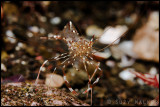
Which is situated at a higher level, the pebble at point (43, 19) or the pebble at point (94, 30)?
the pebble at point (43, 19)

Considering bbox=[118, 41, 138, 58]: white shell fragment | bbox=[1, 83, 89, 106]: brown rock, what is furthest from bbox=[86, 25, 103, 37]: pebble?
bbox=[1, 83, 89, 106]: brown rock

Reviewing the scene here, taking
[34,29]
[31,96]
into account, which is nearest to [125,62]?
[34,29]

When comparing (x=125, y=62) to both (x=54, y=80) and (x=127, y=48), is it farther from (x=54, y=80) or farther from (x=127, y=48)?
(x=54, y=80)

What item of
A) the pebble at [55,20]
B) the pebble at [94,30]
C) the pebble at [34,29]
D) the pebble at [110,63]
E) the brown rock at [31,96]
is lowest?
the brown rock at [31,96]

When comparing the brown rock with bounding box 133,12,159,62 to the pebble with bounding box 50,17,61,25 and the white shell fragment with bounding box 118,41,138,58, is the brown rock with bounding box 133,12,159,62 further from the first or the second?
the pebble with bounding box 50,17,61,25

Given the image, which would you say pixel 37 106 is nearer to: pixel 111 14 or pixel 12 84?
pixel 12 84

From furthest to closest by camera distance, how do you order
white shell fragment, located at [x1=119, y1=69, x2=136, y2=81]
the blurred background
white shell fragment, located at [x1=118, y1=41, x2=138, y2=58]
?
white shell fragment, located at [x1=118, y1=41, x2=138, y2=58] → white shell fragment, located at [x1=119, y1=69, x2=136, y2=81] → the blurred background

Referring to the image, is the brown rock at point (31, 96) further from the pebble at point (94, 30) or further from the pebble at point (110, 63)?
the pebble at point (94, 30)

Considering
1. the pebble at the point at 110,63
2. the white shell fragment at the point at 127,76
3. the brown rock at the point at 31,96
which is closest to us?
the brown rock at the point at 31,96

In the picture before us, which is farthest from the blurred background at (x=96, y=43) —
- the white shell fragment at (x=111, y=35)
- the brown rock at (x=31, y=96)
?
the brown rock at (x=31, y=96)
